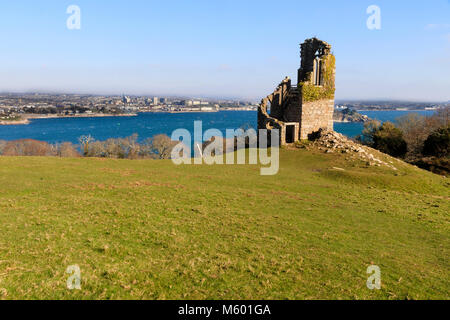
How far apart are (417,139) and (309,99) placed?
96.7 feet

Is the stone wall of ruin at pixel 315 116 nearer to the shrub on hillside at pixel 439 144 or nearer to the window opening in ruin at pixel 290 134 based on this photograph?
the window opening in ruin at pixel 290 134

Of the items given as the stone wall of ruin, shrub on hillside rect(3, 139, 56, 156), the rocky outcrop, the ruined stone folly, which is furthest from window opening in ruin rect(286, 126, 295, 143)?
shrub on hillside rect(3, 139, 56, 156)

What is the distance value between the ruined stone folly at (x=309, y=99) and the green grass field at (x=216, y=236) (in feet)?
46.6

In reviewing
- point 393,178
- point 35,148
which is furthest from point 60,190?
point 35,148

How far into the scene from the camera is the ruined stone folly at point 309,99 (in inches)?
1464

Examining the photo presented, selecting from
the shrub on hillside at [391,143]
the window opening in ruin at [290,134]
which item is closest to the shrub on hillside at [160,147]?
the window opening in ruin at [290,134]

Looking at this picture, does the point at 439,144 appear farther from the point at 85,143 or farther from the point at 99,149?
the point at 99,149

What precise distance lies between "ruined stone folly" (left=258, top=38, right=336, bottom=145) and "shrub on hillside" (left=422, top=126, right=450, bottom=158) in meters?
16.1

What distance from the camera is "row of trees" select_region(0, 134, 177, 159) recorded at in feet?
233

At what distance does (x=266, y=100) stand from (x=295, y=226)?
28.4 m

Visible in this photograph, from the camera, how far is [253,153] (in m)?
33.8

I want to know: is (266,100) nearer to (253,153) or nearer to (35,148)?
(253,153)

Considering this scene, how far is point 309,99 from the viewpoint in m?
37.5

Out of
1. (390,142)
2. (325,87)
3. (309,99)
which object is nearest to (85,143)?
(309,99)
